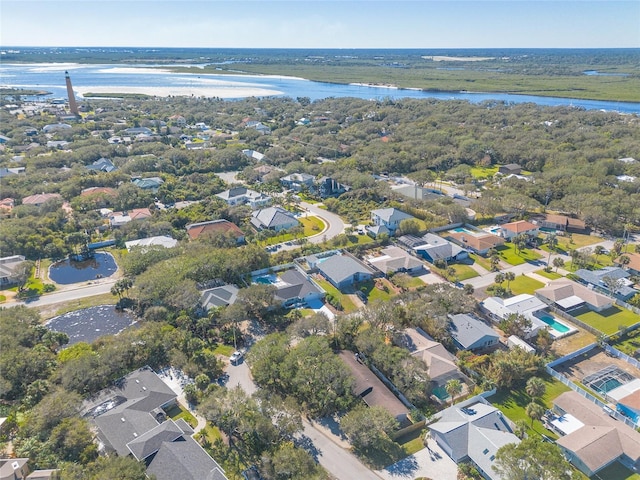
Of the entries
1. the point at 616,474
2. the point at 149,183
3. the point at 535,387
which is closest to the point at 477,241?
the point at 535,387

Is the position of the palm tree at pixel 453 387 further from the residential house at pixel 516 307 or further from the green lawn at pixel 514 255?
the green lawn at pixel 514 255

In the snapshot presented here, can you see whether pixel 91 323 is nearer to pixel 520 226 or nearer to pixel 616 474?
pixel 616 474

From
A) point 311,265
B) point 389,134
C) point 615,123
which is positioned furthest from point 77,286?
point 615,123

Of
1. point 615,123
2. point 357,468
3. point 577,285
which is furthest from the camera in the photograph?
point 615,123

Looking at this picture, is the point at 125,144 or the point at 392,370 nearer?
the point at 392,370

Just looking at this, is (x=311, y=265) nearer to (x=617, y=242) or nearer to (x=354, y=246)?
(x=354, y=246)

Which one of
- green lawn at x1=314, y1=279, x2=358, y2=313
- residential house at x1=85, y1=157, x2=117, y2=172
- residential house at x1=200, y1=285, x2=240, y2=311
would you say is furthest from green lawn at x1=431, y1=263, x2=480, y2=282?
residential house at x1=85, y1=157, x2=117, y2=172
